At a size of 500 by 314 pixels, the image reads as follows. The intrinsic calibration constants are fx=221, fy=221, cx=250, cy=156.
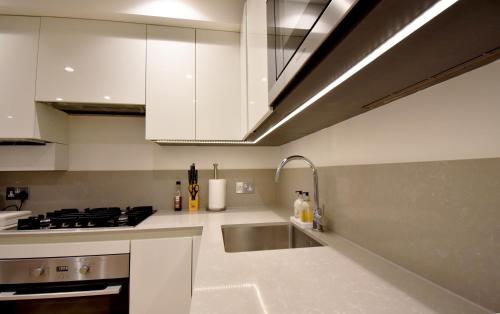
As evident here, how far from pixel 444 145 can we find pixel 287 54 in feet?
1.63

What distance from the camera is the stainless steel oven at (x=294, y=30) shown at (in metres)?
0.41

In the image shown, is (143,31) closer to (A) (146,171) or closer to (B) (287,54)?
(A) (146,171)

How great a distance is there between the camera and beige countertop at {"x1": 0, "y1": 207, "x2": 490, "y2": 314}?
1.59 feet

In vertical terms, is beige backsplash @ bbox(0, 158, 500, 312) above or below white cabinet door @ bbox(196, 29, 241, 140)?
below

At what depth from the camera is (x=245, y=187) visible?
77.9 inches

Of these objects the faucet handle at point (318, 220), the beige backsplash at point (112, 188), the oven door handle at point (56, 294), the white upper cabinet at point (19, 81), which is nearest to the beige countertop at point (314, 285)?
the faucet handle at point (318, 220)

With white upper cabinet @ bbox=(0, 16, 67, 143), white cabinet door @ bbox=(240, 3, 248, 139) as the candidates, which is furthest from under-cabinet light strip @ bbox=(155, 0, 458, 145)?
white upper cabinet @ bbox=(0, 16, 67, 143)

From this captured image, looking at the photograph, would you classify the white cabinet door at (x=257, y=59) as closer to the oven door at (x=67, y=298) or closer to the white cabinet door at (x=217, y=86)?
the white cabinet door at (x=217, y=86)

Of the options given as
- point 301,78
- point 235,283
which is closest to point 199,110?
point 301,78

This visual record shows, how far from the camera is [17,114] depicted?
4.66 feet

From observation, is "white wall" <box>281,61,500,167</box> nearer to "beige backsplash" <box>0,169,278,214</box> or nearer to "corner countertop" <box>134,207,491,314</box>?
"corner countertop" <box>134,207,491,314</box>

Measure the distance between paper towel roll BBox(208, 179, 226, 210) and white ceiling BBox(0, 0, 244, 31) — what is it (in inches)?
46.9

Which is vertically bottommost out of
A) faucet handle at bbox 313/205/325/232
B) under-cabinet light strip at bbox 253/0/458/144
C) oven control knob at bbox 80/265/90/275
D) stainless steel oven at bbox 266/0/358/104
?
oven control knob at bbox 80/265/90/275

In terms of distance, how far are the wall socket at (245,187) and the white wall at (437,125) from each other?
1.12 m
